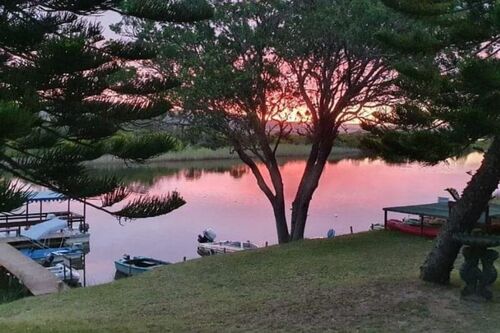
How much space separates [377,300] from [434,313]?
478mm

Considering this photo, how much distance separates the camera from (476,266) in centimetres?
513

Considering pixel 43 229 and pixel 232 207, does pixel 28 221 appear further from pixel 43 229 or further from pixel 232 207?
pixel 232 207

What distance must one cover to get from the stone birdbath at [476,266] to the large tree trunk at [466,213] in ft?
0.55

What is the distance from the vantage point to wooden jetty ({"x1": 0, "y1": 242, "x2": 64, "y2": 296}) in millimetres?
9617

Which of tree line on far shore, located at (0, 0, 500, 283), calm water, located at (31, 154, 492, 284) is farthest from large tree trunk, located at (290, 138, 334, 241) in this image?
calm water, located at (31, 154, 492, 284)

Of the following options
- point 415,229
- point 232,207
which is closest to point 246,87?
point 415,229

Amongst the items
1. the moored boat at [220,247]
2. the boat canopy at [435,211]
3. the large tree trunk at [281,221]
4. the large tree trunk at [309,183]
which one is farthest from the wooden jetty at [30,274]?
the boat canopy at [435,211]

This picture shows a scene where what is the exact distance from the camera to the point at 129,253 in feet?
47.4

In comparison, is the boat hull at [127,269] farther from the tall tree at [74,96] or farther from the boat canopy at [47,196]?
the tall tree at [74,96]

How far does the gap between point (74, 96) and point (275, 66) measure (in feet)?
21.5

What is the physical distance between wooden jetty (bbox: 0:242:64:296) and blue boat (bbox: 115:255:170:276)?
1.67 meters

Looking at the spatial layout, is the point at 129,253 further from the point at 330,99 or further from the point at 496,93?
the point at 496,93

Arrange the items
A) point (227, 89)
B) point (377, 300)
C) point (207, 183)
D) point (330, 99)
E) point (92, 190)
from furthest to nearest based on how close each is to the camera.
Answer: point (207, 183) → point (330, 99) → point (227, 89) → point (377, 300) → point (92, 190)

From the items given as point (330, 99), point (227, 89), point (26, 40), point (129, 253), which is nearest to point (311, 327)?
point (26, 40)
